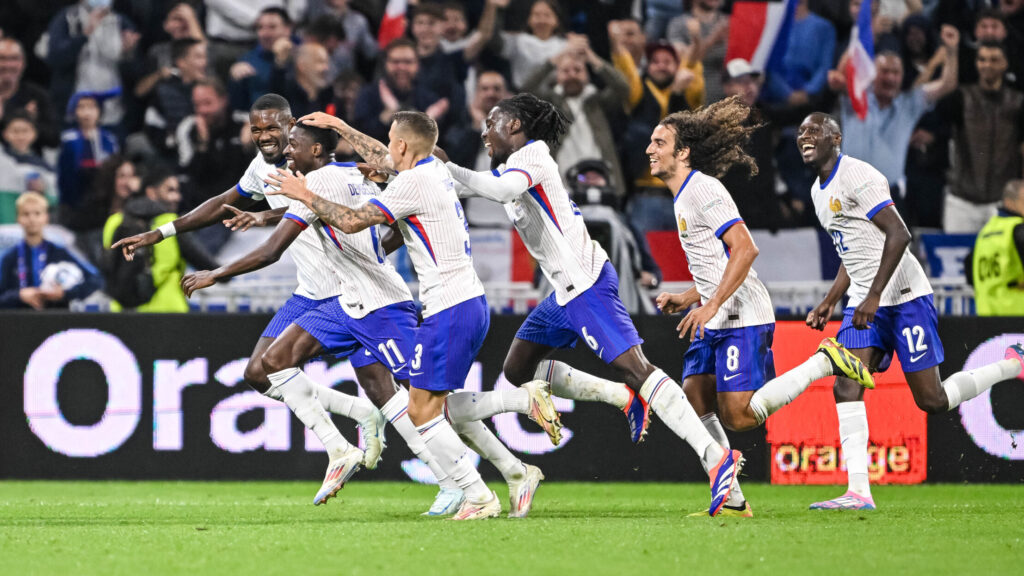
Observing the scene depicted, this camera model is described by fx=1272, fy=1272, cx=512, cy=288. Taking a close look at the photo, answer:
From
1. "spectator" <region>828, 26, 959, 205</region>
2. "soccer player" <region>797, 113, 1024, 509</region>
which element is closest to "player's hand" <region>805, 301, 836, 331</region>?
"soccer player" <region>797, 113, 1024, 509</region>

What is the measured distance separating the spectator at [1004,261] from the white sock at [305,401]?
5.42 metres

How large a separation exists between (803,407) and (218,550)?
16.8 ft

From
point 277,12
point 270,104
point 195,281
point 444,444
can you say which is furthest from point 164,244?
point 444,444

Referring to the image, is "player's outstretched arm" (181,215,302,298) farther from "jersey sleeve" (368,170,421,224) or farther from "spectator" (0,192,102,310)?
"spectator" (0,192,102,310)

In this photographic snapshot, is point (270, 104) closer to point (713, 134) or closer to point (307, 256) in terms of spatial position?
point (307, 256)

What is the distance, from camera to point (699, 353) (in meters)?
7.07

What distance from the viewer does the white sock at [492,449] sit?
21.9 ft

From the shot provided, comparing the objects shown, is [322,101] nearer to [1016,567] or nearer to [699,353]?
[699,353]

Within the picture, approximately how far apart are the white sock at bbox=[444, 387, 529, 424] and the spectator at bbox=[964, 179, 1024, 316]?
4969 mm

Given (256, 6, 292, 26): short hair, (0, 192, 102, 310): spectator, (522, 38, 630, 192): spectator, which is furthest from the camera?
(256, 6, 292, 26): short hair

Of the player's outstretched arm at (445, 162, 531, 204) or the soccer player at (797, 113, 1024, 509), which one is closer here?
the player's outstretched arm at (445, 162, 531, 204)

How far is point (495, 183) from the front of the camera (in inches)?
244

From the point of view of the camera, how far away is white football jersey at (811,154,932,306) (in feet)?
23.2

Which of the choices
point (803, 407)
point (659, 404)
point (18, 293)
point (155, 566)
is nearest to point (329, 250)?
point (659, 404)
